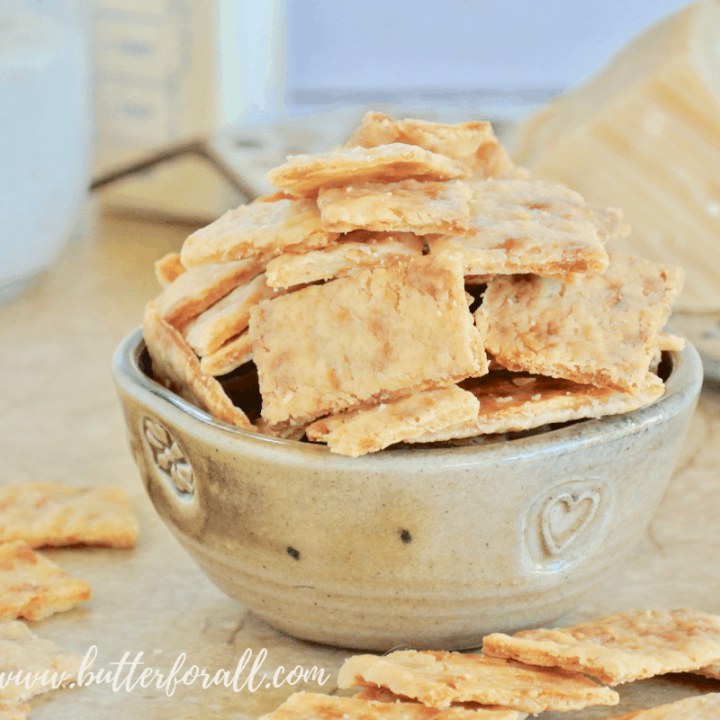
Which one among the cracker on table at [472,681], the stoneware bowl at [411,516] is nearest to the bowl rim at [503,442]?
the stoneware bowl at [411,516]

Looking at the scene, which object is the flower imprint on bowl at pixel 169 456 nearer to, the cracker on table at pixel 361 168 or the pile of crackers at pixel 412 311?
the pile of crackers at pixel 412 311

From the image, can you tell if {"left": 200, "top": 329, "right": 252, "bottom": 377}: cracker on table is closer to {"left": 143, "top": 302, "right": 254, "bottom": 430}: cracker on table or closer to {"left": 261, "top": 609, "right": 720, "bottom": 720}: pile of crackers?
{"left": 143, "top": 302, "right": 254, "bottom": 430}: cracker on table

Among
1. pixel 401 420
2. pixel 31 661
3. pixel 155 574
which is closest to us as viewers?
pixel 401 420

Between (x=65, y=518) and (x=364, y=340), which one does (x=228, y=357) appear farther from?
(x=65, y=518)

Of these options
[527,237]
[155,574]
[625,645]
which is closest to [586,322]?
[527,237]

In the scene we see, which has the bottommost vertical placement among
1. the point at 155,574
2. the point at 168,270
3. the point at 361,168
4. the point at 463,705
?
the point at 155,574

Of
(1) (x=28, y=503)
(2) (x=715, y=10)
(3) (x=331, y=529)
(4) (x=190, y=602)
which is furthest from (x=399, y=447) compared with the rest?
(2) (x=715, y=10)

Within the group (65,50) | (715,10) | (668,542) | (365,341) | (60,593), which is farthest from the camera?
(65,50)

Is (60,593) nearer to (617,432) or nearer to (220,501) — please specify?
(220,501)
